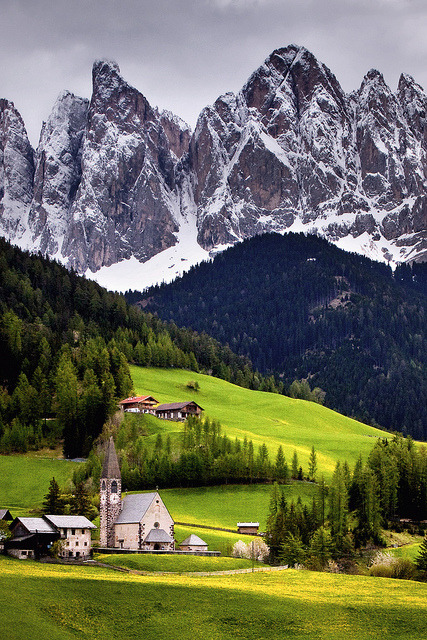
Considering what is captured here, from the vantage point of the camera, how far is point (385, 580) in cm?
7681

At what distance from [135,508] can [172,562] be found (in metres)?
14.2

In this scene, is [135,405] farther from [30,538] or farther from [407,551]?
[30,538]

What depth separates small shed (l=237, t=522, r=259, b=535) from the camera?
98.9 metres

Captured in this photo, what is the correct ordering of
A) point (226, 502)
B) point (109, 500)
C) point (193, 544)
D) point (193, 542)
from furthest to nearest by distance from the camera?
point (226, 502) < point (109, 500) < point (193, 542) < point (193, 544)

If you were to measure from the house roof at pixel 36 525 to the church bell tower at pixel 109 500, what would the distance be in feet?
29.5

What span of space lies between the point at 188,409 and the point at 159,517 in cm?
7442

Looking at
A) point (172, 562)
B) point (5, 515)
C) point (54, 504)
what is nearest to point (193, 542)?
point (172, 562)

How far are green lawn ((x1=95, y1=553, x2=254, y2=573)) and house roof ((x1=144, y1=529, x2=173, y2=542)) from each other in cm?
535

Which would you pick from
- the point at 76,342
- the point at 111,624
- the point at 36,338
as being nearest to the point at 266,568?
the point at 111,624

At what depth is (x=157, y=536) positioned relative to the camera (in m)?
89.2

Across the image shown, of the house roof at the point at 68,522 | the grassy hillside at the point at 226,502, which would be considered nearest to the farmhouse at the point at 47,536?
the house roof at the point at 68,522

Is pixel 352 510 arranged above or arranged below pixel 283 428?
below

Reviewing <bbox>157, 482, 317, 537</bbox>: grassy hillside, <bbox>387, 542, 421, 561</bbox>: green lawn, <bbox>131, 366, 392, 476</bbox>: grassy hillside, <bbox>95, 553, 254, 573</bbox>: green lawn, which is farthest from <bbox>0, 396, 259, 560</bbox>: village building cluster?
<bbox>131, 366, 392, 476</bbox>: grassy hillside

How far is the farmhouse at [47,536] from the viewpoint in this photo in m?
79.8
